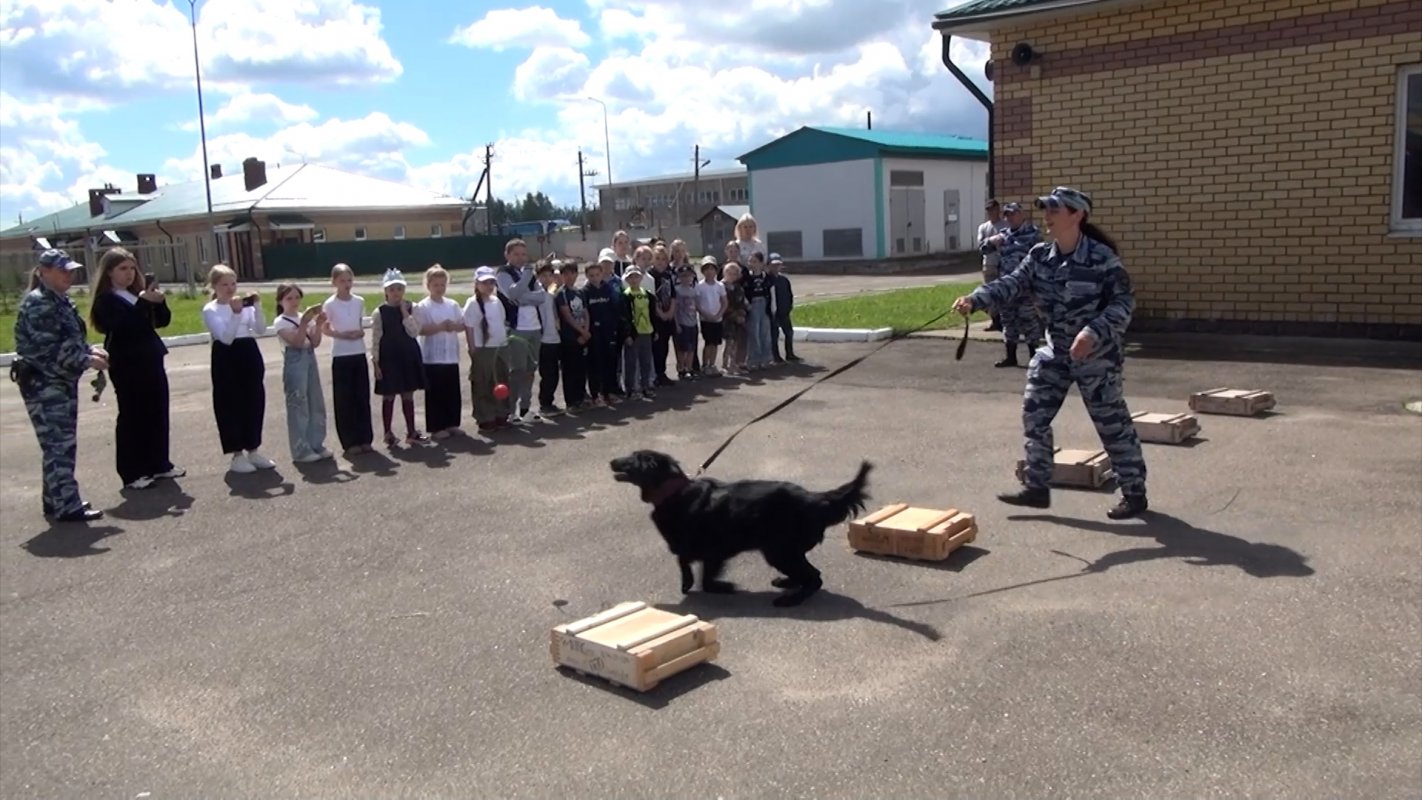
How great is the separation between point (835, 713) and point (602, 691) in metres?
1.03

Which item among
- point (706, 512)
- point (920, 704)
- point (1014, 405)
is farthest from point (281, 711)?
point (1014, 405)

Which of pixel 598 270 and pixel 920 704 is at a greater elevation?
pixel 598 270

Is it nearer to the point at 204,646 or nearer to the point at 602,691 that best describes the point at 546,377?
the point at 204,646

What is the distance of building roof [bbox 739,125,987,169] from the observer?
137ft

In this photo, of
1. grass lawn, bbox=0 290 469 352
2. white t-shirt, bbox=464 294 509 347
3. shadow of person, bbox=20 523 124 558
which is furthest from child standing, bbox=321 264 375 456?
grass lawn, bbox=0 290 469 352

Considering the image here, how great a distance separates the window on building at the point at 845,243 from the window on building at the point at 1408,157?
97.5 ft

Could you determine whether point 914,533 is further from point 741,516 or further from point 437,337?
point 437,337

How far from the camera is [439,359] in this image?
10664 mm

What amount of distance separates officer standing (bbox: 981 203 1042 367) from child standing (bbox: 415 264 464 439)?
19.2ft

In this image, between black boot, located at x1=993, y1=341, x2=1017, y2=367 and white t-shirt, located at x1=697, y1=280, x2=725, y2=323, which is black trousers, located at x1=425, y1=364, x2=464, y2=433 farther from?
black boot, located at x1=993, y1=341, x2=1017, y2=367

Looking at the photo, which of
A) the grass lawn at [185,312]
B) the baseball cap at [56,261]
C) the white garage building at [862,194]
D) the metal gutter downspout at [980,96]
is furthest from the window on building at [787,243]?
the baseball cap at [56,261]

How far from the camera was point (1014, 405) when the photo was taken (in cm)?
1118

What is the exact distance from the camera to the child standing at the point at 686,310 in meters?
13.4

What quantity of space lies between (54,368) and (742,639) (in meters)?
5.79
